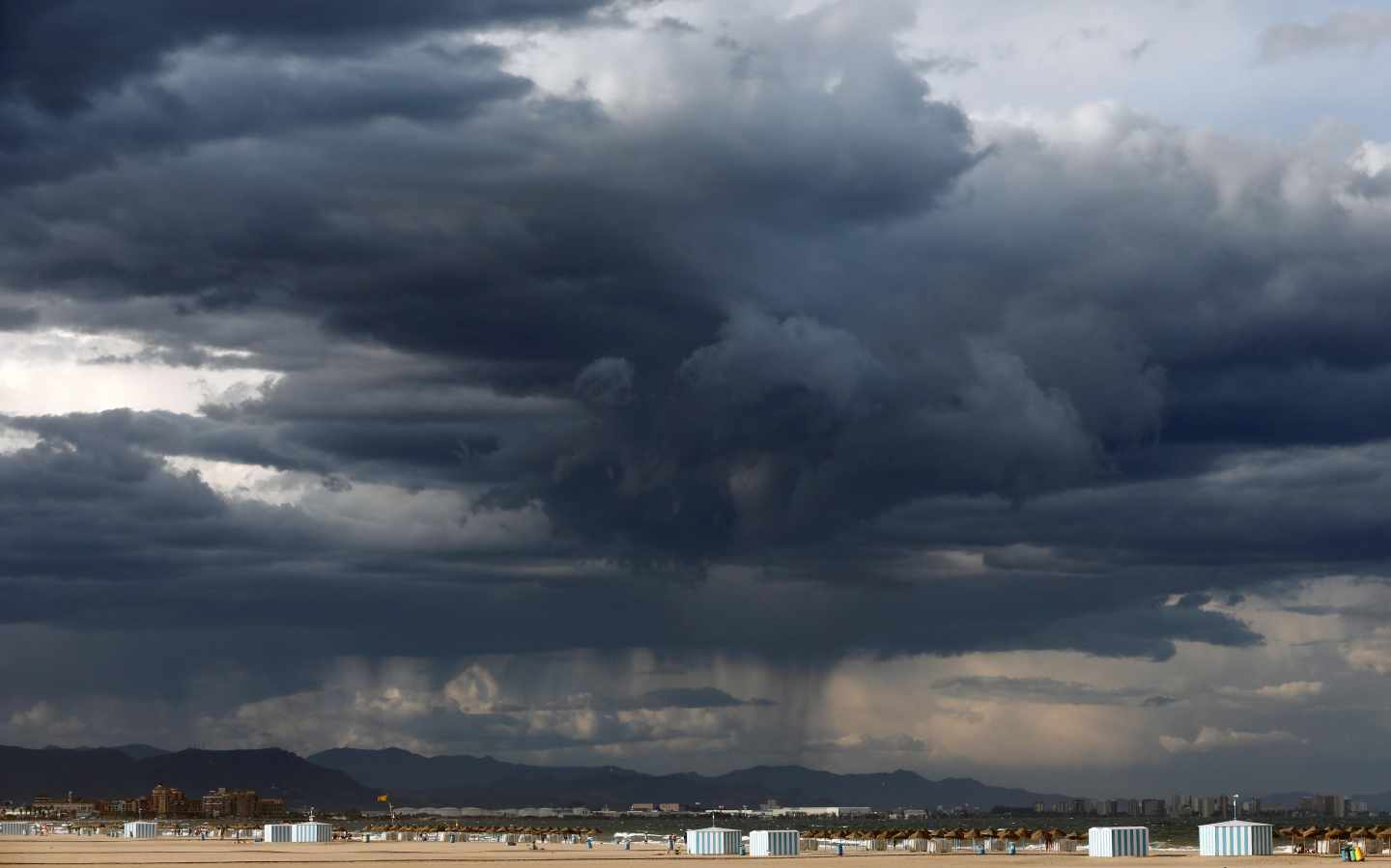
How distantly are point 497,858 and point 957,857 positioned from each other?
43204mm

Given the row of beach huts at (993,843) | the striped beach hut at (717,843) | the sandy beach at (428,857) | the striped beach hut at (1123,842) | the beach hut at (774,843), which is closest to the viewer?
the sandy beach at (428,857)

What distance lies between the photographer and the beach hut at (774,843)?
150m

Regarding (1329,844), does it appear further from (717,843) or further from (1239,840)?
(717,843)

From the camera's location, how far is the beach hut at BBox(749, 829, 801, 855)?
493 feet

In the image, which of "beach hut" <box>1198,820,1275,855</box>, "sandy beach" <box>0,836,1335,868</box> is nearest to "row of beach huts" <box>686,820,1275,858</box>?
"beach hut" <box>1198,820,1275,855</box>

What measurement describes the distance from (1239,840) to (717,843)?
1847 inches

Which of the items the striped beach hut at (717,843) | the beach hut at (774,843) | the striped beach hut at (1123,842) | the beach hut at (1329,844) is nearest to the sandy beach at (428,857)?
the striped beach hut at (1123,842)

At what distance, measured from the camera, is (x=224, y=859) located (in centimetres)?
15088

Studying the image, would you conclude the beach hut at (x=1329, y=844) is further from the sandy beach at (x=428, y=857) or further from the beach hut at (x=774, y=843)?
the beach hut at (x=774, y=843)

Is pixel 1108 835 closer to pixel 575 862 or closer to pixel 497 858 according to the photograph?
pixel 575 862

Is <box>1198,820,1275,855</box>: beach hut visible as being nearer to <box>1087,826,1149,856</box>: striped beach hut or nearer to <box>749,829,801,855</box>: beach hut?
<box>1087,826,1149,856</box>: striped beach hut

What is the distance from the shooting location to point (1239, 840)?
132500 millimetres

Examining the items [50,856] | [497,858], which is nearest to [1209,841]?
[497,858]

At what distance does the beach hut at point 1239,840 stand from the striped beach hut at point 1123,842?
496 cm
